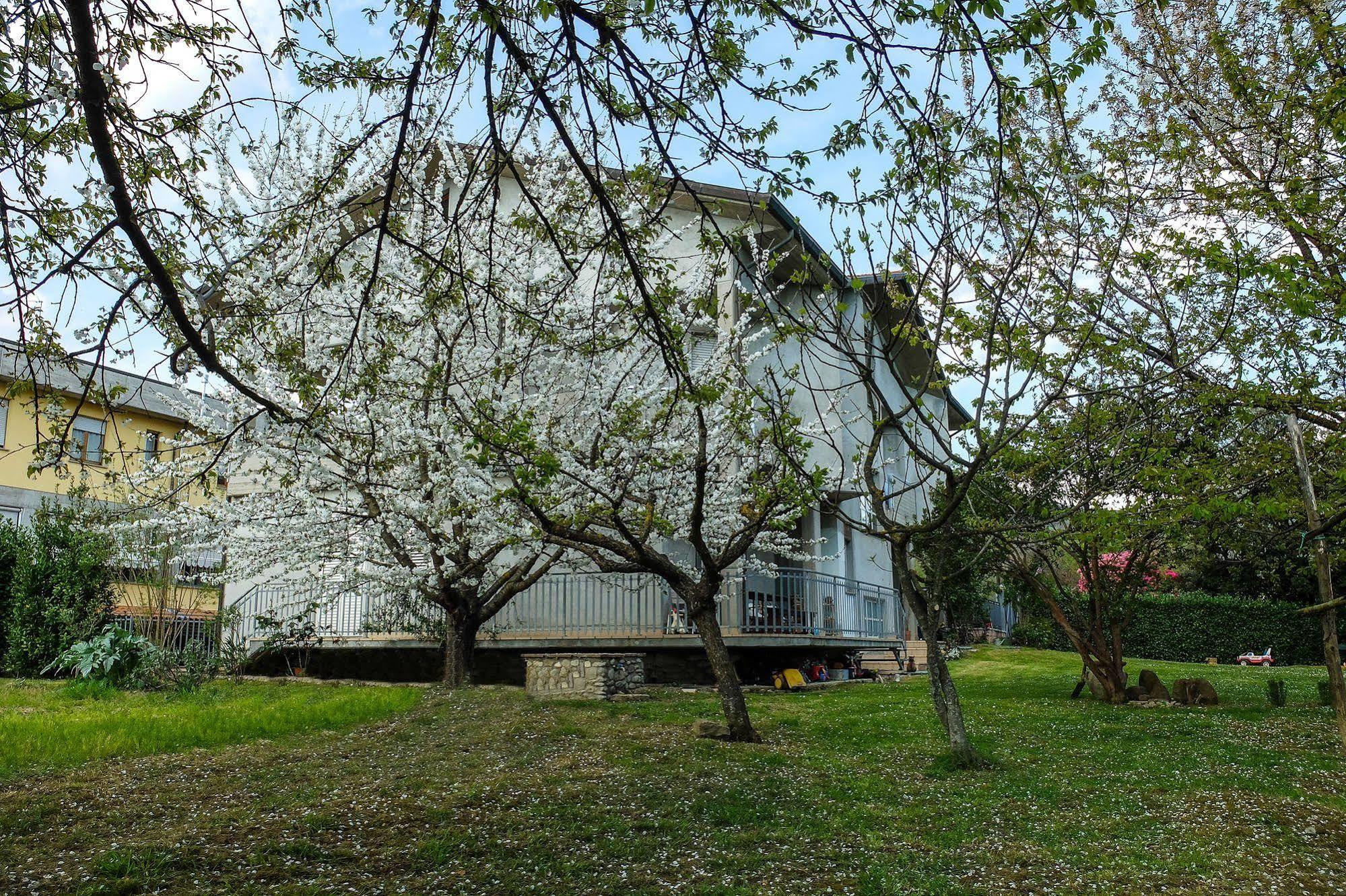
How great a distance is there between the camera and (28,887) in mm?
5320

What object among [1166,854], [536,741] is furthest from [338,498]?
[1166,854]

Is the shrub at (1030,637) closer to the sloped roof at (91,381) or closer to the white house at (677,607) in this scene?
the white house at (677,607)

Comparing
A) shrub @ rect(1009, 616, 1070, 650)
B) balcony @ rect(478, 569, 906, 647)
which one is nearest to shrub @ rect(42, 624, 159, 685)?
balcony @ rect(478, 569, 906, 647)

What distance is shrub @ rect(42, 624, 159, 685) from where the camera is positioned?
1529 cm

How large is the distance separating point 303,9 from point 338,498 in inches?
403

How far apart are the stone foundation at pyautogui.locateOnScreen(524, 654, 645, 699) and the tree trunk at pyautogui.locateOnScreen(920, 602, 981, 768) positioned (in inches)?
246

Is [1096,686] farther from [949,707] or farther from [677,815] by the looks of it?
[677,815]

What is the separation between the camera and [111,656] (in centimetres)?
1525

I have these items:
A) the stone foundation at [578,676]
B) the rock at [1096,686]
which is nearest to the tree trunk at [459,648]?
the stone foundation at [578,676]

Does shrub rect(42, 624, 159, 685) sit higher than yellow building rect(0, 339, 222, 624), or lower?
lower

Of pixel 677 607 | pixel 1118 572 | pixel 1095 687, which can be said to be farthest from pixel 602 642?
pixel 1118 572

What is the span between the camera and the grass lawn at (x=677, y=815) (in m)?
5.95

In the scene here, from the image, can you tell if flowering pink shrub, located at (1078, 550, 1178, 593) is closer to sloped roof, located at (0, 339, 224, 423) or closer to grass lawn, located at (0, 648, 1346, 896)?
grass lawn, located at (0, 648, 1346, 896)

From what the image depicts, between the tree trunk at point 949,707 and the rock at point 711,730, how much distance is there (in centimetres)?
248
